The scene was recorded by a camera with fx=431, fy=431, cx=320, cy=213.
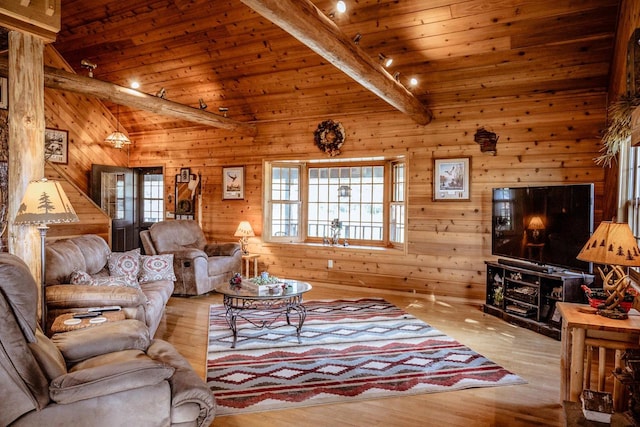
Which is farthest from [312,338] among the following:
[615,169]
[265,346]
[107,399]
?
[615,169]

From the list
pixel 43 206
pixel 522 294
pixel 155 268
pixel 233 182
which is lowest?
pixel 522 294

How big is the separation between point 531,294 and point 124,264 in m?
4.26

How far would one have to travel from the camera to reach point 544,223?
457 cm

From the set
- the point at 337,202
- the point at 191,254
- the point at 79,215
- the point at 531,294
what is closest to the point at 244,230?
the point at 191,254

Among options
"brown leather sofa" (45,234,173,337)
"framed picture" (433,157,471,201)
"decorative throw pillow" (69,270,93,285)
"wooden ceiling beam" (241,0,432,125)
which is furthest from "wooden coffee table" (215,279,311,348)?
"framed picture" (433,157,471,201)

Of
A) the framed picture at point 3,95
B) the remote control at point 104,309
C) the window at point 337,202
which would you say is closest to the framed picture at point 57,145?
the framed picture at point 3,95

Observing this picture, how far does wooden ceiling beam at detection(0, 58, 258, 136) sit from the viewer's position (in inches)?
176

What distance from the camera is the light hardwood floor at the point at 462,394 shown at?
103 inches

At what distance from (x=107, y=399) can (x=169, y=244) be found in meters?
4.51

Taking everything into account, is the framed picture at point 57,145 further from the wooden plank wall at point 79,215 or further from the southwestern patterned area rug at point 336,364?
the southwestern patterned area rug at point 336,364

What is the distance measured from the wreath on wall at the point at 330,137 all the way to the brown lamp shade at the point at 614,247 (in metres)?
4.37

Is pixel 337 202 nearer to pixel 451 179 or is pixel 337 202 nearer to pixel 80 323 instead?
pixel 451 179

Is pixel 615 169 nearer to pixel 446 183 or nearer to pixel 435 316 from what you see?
pixel 446 183

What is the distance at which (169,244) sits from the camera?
6121 mm
